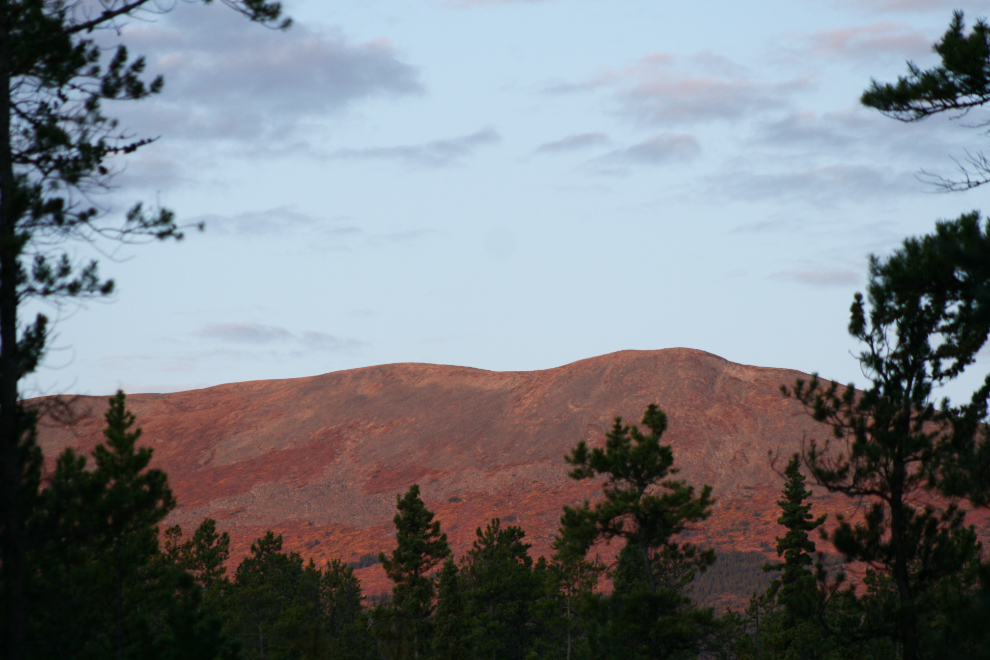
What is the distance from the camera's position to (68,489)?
13.0m

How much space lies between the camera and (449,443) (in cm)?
16675

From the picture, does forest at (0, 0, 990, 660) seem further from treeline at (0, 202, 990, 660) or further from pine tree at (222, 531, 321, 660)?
pine tree at (222, 531, 321, 660)

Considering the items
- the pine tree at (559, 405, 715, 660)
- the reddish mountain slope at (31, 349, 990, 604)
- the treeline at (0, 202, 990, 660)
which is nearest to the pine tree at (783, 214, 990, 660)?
the treeline at (0, 202, 990, 660)

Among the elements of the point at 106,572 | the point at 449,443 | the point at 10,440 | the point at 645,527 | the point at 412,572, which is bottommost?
the point at 412,572

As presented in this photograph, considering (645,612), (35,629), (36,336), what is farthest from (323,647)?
(36,336)

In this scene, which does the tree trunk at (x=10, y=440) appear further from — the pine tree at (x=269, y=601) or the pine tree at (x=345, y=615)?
the pine tree at (x=345, y=615)

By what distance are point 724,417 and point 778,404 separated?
10862 mm

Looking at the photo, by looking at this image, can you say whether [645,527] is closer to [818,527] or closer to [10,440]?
[818,527]

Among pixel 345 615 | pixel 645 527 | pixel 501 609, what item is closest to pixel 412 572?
pixel 501 609

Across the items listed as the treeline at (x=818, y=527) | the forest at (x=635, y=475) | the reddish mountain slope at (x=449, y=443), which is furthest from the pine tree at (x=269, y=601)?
the reddish mountain slope at (x=449, y=443)

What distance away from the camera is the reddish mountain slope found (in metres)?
142

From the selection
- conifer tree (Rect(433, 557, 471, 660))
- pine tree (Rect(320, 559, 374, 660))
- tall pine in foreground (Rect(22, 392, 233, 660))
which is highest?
tall pine in foreground (Rect(22, 392, 233, 660))

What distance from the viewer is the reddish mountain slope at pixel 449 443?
141500 mm

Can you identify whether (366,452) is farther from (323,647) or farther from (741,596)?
(323,647)
